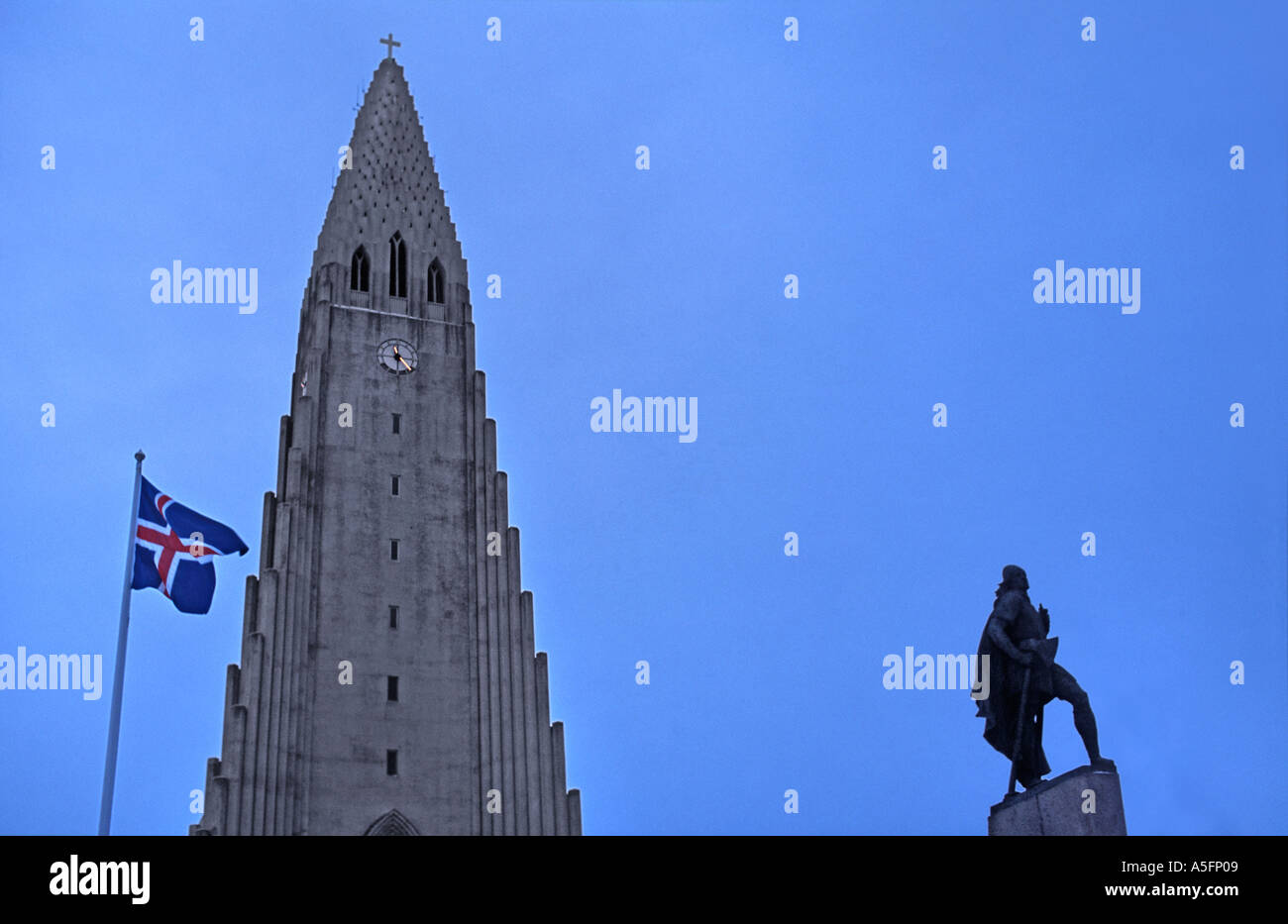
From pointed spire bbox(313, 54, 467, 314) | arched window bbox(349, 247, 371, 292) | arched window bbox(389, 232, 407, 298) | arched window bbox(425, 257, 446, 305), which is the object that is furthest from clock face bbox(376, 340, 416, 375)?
arched window bbox(425, 257, 446, 305)

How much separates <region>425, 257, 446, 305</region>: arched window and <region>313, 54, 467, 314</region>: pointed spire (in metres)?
0.26

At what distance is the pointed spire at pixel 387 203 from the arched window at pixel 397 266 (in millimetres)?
276

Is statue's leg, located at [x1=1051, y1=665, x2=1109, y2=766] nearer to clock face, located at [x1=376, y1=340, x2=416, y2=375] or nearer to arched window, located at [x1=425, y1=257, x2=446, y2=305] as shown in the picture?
clock face, located at [x1=376, y1=340, x2=416, y2=375]

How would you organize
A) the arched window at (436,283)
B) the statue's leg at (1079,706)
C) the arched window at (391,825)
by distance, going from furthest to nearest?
1. the arched window at (436,283)
2. the arched window at (391,825)
3. the statue's leg at (1079,706)

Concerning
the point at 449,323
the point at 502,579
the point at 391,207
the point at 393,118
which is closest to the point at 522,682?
the point at 502,579

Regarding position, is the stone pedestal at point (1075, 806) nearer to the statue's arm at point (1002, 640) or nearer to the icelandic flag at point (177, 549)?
the statue's arm at point (1002, 640)

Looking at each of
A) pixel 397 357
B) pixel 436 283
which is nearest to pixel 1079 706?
pixel 397 357

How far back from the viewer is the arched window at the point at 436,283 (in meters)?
73.6

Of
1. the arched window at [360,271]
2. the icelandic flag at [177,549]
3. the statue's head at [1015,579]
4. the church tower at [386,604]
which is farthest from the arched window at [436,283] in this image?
the statue's head at [1015,579]

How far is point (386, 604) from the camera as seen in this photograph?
63.8 m

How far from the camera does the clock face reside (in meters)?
69.8

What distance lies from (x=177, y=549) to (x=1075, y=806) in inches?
931
